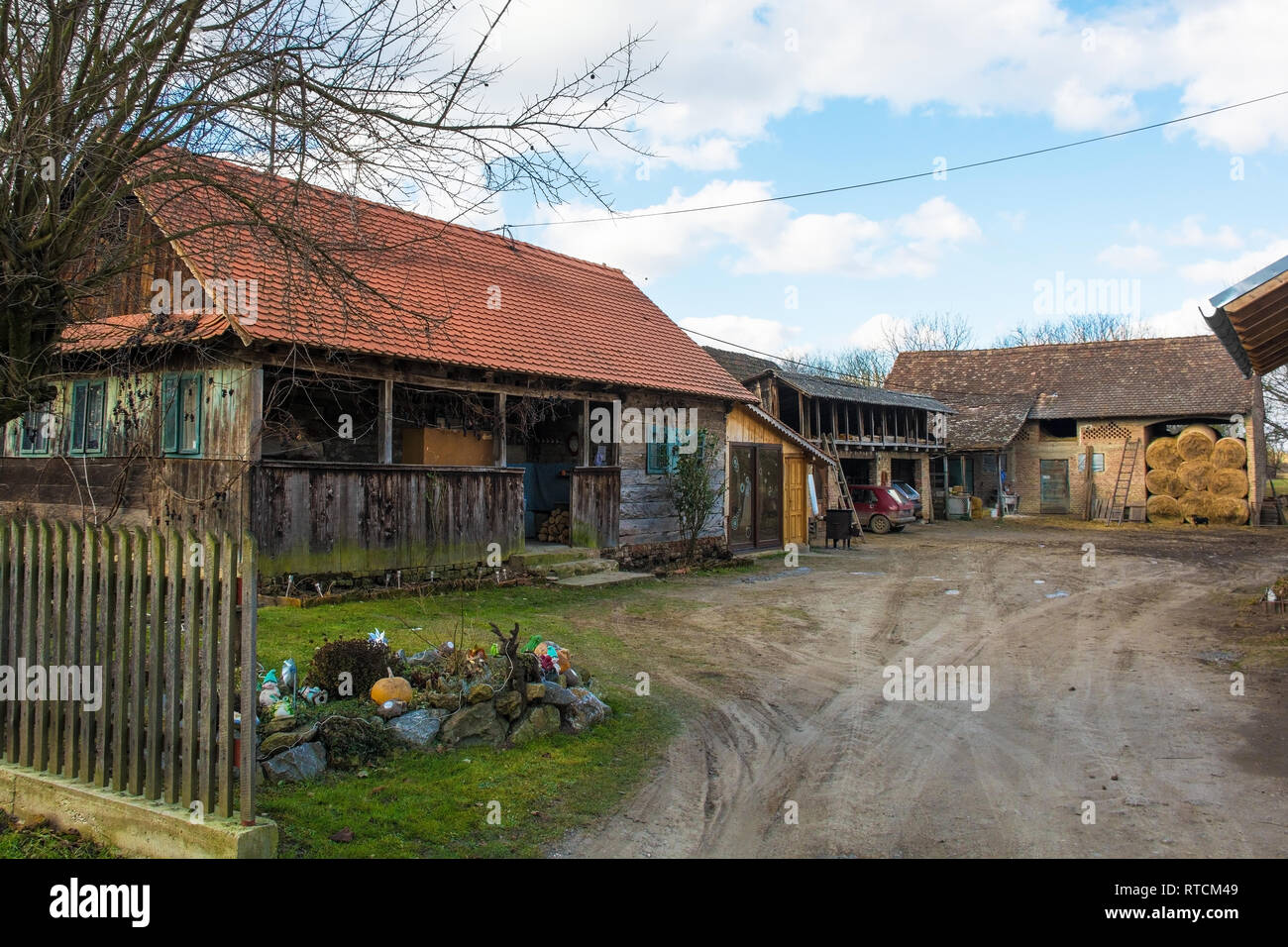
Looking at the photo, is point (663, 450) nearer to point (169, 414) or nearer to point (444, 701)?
point (169, 414)

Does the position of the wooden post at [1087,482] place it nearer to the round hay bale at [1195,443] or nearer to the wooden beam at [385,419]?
the round hay bale at [1195,443]

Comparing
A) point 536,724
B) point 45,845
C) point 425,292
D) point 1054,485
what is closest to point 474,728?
point 536,724

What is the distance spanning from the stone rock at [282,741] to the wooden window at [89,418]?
953 centimetres

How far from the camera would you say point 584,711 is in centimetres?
697

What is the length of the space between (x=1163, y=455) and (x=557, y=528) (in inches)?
956

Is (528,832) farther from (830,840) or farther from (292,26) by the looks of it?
(292,26)

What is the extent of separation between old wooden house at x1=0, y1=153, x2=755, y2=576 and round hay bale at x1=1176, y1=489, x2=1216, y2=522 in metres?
20.6

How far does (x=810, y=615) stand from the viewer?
12.7m

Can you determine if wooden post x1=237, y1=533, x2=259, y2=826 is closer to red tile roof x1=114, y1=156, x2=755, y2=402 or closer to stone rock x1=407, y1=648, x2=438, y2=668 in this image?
red tile roof x1=114, y1=156, x2=755, y2=402

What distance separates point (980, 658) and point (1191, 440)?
1011 inches

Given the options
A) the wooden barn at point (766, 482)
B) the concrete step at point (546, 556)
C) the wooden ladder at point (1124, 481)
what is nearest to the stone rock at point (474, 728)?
the concrete step at point (546, 556)

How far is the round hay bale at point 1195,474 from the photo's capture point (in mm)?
29719
